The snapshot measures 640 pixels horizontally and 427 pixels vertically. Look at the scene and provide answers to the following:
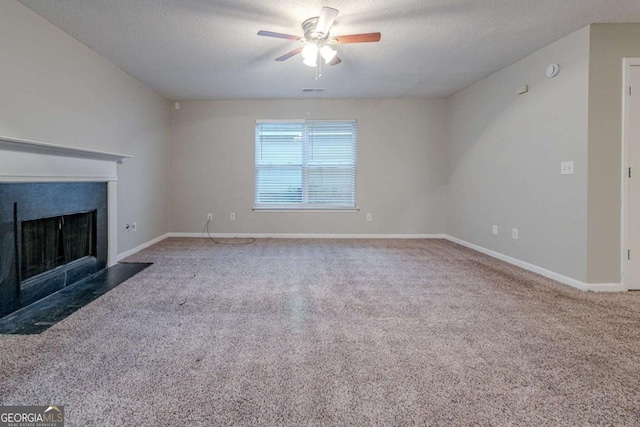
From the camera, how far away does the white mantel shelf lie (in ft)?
6.89

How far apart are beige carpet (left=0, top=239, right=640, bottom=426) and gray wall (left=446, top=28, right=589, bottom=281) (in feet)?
1.90

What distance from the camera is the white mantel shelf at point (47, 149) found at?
82.7 inches

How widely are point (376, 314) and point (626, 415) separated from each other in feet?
4.30

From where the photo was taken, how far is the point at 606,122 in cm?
271

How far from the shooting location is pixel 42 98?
8.60 feet

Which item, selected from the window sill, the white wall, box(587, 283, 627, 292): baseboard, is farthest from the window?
box(587, 283, 627, 292): baseboard

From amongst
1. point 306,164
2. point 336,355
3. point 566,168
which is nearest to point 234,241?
point 306,164

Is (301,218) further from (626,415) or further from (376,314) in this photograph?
(626,415)

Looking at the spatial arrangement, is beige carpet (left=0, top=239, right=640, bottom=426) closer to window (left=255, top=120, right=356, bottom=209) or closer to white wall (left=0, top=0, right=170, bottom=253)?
white wall (left=0, top=0, right=170, bottom=253)

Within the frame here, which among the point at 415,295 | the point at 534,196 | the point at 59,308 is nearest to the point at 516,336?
the point at 415,295

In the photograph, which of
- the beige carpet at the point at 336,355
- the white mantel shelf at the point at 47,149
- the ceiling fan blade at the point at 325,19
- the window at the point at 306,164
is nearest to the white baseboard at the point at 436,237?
the beige carpet at the point at 336,355

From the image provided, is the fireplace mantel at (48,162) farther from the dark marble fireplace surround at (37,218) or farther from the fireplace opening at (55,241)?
the fireplace opening at (55,241)

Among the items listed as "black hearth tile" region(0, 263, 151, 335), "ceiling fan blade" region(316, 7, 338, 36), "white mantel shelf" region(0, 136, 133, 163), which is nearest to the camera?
"black hearth tile" region(0, 263, 151, 335)

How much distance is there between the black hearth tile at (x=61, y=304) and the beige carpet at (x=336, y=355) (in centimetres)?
11
